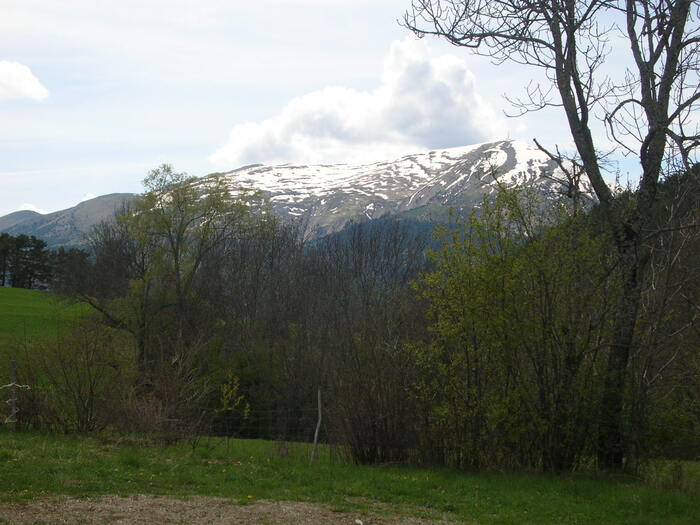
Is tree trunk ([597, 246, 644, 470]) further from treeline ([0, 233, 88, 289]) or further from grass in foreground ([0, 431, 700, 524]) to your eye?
treeline ([0, 233, 88, 289])

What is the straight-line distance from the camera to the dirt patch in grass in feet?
24.4

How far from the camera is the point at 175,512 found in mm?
7988

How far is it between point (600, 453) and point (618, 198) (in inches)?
180

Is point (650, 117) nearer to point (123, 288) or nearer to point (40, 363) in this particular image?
point (40, 363)

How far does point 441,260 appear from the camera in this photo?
42.6 feet

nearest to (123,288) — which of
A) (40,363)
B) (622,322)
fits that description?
(40,363)

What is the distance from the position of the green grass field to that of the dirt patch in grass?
10411 mm

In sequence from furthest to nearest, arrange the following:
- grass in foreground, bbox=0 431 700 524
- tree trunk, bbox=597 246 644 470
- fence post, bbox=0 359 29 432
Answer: fence post, bbox=0 359 29 432
tree trunk, bbox=597 246 644 470
grass in foreground, bbox=0 431 700 524

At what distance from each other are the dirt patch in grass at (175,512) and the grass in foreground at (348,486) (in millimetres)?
316

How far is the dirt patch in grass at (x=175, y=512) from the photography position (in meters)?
7.43

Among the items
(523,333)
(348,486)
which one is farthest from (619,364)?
(348,486)

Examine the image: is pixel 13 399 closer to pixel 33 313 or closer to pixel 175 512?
pixel 175 512

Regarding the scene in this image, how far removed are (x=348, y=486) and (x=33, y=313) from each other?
2140 inches

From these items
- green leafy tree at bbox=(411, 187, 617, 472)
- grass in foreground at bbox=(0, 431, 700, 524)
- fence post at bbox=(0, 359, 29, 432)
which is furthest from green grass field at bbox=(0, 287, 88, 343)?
green leafy tree at bbox=(411, 187, 617, 472)
